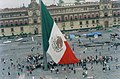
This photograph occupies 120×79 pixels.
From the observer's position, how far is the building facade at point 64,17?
105250mm

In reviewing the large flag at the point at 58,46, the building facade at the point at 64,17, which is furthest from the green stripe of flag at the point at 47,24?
the building facade at the point at 64,17

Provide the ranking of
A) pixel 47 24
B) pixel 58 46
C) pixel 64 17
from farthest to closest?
→ pixel 64 17 < pixel 47 24 < pixel 58 46

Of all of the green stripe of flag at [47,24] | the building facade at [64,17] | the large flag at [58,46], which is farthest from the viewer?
the building facade at [64,17]

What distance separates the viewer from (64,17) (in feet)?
356

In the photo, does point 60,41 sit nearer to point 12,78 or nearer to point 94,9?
point 12,78

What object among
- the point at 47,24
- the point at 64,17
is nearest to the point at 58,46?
the point at 47,24

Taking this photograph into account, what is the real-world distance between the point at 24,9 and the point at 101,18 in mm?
24488

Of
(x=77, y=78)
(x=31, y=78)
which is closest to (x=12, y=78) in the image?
(x=31, y=78)

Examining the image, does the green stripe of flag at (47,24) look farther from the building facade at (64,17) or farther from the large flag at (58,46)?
the building facade at (64,17)

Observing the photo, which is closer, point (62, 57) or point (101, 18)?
point (62, 57)

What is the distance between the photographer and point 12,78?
3834 centimetres

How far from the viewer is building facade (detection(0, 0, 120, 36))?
10525cm

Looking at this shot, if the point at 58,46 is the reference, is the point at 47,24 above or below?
above

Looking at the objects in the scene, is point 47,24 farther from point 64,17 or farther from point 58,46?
point 64,17
